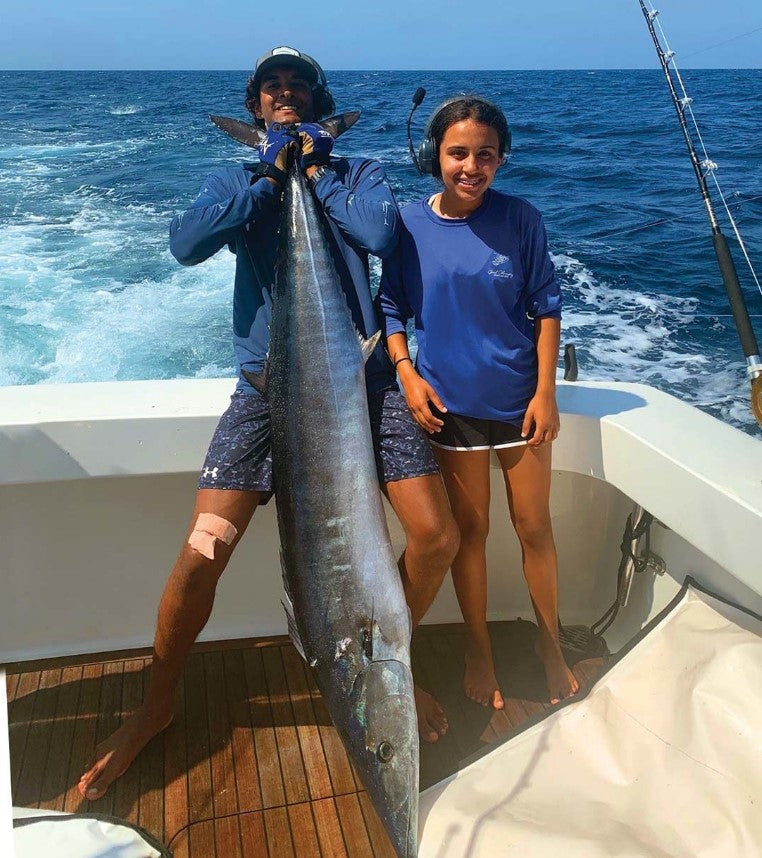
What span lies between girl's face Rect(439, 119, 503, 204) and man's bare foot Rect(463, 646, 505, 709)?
1.32m

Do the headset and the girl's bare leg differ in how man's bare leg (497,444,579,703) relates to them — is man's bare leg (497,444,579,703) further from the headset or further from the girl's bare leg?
the headset

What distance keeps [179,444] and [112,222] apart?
740 cm

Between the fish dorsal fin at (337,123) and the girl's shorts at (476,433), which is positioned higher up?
the fish dorsal fin at (337,123)

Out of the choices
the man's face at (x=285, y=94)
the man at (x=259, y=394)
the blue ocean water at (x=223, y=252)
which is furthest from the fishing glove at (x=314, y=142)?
the blue ocean water at (x=223, y=252)

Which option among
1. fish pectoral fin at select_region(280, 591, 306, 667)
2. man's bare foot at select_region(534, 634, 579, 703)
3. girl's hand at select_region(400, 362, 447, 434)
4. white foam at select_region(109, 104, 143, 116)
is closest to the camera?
fish pectoral fin at select_region(280, 591, 306, 667)

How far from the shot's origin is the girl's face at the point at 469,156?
1.87 metres

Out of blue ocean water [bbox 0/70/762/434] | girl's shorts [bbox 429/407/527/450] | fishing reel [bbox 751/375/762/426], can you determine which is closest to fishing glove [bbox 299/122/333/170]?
girl's shorts [bbox 429/407/527/450]

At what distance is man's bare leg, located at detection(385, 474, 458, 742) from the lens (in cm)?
190

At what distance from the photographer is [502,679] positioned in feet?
7.85

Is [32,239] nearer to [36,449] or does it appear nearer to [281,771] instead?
[36,449]

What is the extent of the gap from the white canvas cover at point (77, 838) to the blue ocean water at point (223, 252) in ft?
12.3

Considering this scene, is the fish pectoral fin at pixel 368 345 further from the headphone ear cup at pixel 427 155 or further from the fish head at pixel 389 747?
the fish head at pixel 389 747

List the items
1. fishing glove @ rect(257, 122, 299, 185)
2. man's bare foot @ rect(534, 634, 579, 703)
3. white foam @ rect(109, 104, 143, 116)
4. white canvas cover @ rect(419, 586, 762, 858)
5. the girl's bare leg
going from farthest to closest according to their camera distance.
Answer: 1. white foam @ rect(109, 104, 143, 116)
2. man's bare foot @ rect(534, 634, 579, 703)
3. the girl's bare leg
4. fishing glove @ rect(257, 122, 299, 185)
5. white canvas cover @ rect(419, 586, 762, 858)

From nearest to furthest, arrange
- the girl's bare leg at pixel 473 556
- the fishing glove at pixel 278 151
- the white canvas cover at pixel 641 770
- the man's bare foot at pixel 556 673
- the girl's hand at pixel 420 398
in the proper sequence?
the white canvas cover at pixel 641 770, the fishing glove at pixel 278 151, the girl's hand at pixel 420 398, the girl's bare leg at pixel 473 556, the man's bare foot at pixel 556 673
